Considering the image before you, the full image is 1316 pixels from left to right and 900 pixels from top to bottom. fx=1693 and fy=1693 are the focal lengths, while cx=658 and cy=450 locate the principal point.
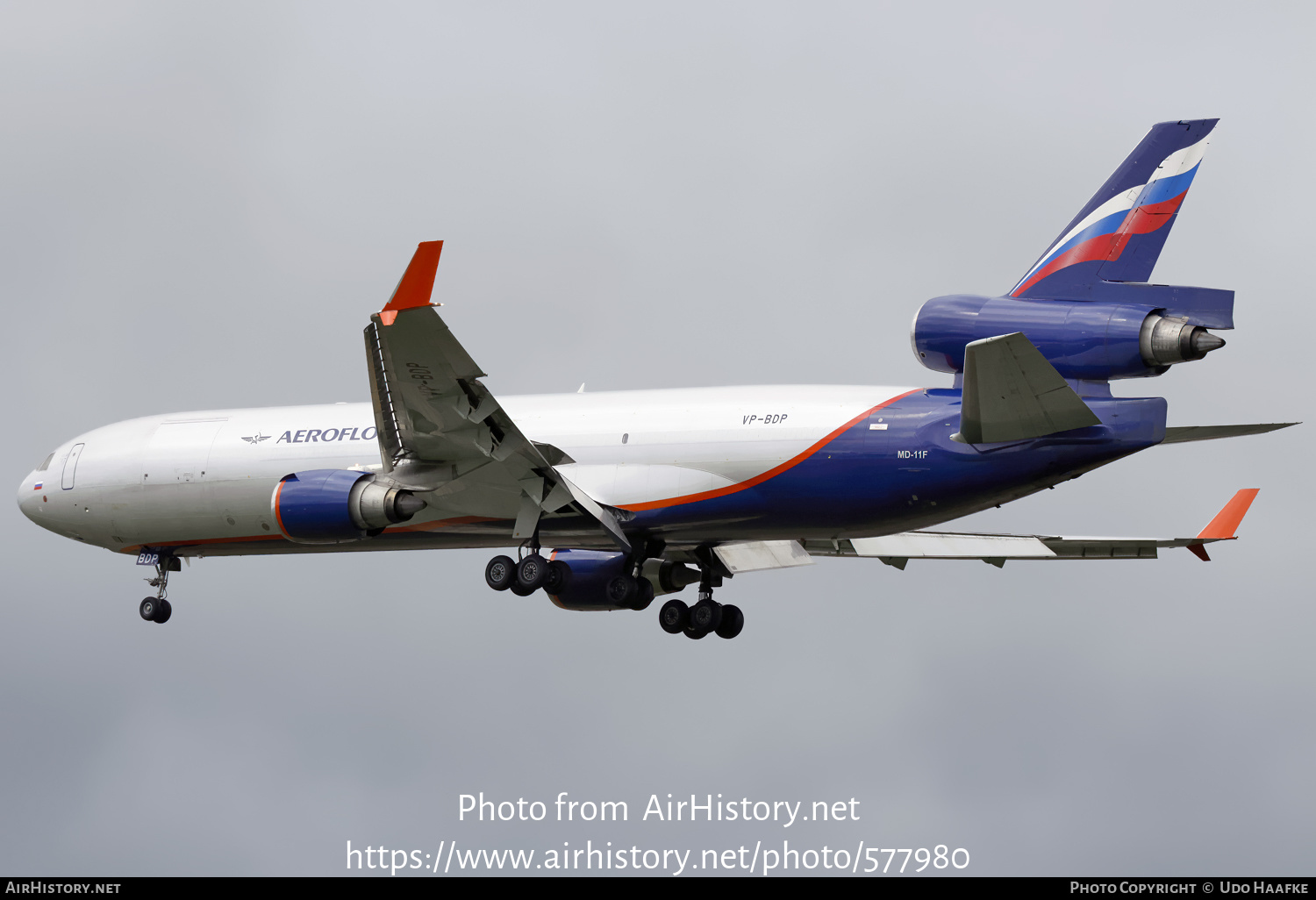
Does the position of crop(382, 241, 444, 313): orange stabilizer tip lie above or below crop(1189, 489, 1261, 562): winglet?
above

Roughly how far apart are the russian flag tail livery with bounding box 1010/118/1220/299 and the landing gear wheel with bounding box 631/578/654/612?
30.5 feet

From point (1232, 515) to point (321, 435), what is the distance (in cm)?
1750

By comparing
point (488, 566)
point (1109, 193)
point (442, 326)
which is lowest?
point (488, 566)

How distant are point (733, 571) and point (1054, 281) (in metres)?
9.91

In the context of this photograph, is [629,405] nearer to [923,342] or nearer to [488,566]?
[488,566]

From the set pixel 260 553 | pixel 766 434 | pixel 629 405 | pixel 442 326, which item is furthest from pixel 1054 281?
pixel 260 553

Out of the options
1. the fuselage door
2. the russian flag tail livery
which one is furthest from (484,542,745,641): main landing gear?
the fuselage door

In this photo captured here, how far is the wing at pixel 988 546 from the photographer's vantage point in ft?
112

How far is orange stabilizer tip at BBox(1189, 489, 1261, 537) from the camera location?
1252 inches

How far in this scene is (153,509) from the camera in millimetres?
34031

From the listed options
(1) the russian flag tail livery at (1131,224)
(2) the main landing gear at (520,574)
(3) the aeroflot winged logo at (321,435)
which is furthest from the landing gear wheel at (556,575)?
(1) the russian flag tail livery at (1131,224)

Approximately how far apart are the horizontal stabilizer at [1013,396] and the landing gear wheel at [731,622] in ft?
28.4

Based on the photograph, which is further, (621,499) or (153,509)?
(153,509)

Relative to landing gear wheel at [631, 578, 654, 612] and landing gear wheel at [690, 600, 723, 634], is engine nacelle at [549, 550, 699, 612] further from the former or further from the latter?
landing gear wheel at [631, 578, 654, 612]
